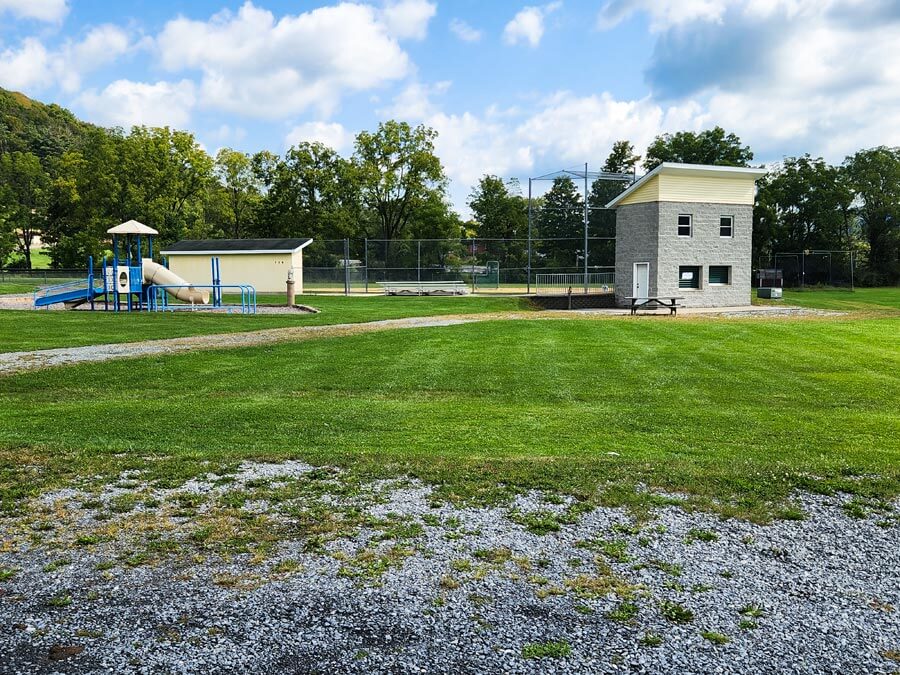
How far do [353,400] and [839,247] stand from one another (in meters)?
54.5

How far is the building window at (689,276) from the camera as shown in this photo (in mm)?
31453

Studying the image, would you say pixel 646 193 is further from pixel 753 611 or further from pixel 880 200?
pixel 880 200

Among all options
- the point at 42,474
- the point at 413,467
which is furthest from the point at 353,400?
the point at 42,474

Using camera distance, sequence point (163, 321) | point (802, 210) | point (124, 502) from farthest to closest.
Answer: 1. point (802, 210)
2. point (163, 321)
3. point (124, 502)

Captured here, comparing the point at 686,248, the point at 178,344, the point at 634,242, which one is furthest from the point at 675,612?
the point at 634,242

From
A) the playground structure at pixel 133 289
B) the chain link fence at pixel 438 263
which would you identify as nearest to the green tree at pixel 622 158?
the chain link fence at pixel 438 263

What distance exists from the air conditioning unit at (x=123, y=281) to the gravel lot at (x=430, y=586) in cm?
2294

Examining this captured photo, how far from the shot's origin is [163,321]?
20641 millimetres

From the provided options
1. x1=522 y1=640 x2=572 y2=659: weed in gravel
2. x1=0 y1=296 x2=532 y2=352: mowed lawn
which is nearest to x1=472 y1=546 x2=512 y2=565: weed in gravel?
x1=522 y1=640 x2=572 y2=659: weed in gravel

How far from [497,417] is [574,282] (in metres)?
30.9

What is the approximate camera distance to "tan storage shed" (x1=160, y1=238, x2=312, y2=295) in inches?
1556

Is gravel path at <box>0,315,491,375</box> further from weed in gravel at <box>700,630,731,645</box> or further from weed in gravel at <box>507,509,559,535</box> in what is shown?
weed in gravel at <box>700,630,731,645</box>

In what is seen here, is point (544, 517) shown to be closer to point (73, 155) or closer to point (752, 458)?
point (752, 458)

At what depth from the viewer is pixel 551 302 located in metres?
32.3
